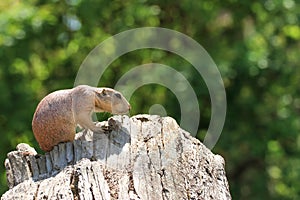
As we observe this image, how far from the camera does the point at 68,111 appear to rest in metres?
4.68

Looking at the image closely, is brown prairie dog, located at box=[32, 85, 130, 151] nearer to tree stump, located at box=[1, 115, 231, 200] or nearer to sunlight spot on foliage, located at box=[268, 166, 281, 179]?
tree stump, located at box=[1, 115, 231, 200]

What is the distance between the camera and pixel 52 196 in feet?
13.7

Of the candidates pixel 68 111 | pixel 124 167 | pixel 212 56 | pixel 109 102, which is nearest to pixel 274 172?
pixel 212 56

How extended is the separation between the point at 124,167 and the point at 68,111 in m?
0.52

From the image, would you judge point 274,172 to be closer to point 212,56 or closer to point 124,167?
point 212,56

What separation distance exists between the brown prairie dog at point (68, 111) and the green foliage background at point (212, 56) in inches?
183

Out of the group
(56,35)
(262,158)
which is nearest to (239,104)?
(262,158)

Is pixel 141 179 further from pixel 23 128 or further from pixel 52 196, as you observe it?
pixel 23 128

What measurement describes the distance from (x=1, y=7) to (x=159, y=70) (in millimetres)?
2600

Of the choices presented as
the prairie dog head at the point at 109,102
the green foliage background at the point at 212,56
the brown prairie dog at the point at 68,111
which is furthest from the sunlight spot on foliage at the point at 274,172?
the brown prairie dog at the point at 68,111

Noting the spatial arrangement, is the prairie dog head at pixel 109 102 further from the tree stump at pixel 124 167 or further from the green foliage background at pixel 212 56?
the green foliage background at pixel 212 56

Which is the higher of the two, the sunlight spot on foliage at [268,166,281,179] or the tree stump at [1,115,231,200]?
the sunlight spot on foliage at [268,166,281,179]

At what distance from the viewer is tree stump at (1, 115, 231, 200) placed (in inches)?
166

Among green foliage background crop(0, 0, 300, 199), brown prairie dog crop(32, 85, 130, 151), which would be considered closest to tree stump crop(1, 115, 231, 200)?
brown prairie dog crop(32, 85, 130, 151)
